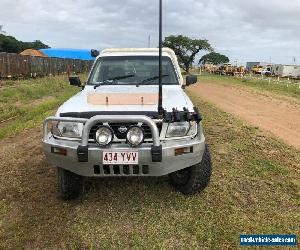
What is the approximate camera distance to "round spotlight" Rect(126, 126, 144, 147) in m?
4.33

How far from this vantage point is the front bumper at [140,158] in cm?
430

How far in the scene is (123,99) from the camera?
194 inches

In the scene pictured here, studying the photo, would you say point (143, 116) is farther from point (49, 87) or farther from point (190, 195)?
point (49, 87)

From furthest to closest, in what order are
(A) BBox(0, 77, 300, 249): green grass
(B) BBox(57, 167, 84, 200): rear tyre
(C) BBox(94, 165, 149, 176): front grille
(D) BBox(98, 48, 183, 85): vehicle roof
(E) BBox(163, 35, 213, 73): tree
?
(E) BBox(163, 35, 213, 73): tree → (D) BBox(98, 48, 183, 85): vehicle roof → (B) BBox(57, 167, 84, 200): rear tyre → (C) BBox(94, 165, 149, 176): front grille → (A) BBox(0, 77, 300, 249): green grass

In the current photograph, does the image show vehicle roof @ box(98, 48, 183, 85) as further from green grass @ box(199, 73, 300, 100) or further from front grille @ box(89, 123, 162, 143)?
green grass @ box(199, 73, 300, 100)

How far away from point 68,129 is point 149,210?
1.27 meters

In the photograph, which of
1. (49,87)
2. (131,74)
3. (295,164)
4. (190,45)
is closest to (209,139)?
(295,164)

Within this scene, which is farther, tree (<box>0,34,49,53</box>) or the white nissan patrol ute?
tree (<box>0,34,49,53</box>)

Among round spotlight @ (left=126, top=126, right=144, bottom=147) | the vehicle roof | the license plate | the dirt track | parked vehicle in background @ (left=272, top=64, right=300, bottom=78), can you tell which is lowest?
parked vehicle in background @ (left=272, top=64, right=300, bottom=78)

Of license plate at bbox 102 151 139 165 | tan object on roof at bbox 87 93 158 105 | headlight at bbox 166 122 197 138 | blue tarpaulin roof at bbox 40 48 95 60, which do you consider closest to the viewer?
license plate at bbox 102 151 139 165

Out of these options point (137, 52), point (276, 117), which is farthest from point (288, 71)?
point (137, 52)

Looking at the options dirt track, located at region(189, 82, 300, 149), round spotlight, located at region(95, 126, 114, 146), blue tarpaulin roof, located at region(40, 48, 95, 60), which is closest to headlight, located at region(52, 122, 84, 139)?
round spotlight, located at region(95, 126, 114, 146)

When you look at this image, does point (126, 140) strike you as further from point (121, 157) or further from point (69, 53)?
point (69, 53)

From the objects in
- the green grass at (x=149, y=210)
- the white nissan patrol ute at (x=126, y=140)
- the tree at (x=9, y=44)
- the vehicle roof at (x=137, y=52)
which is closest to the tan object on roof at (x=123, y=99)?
the white nissan patrol ute at (x=126, y=140)
